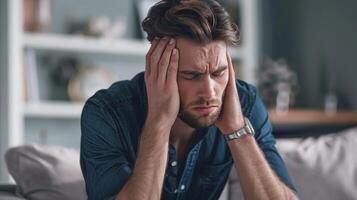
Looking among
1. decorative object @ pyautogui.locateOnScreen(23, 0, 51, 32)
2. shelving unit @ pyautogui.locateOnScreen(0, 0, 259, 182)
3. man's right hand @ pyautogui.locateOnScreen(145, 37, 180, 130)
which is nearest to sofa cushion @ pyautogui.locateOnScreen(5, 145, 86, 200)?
man's right hand @ pyautogui.locateOnScreen(145, 37, 180, 130)

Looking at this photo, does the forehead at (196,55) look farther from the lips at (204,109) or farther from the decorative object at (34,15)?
the decorative object at (34,15)

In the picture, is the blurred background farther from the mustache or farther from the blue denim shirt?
the mustache

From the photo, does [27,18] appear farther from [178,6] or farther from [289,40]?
[178,6]

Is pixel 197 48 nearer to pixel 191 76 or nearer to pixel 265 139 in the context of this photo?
pixel 191 76

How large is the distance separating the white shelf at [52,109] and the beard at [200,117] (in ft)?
6.78

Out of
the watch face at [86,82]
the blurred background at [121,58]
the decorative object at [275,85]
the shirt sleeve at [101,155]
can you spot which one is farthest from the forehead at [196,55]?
the decorative object at [275,85]

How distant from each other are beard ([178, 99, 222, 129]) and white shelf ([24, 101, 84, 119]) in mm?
2068

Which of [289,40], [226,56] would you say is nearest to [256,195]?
[226,56]

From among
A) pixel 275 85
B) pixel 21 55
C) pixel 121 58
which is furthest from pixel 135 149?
pixel 275 85

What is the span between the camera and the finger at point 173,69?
170 centimetres

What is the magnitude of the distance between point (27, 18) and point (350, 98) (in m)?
1.94

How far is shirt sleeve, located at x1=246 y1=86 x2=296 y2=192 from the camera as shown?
6.11 ft

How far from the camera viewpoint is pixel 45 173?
1.85 metres

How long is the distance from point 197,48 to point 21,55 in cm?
214
